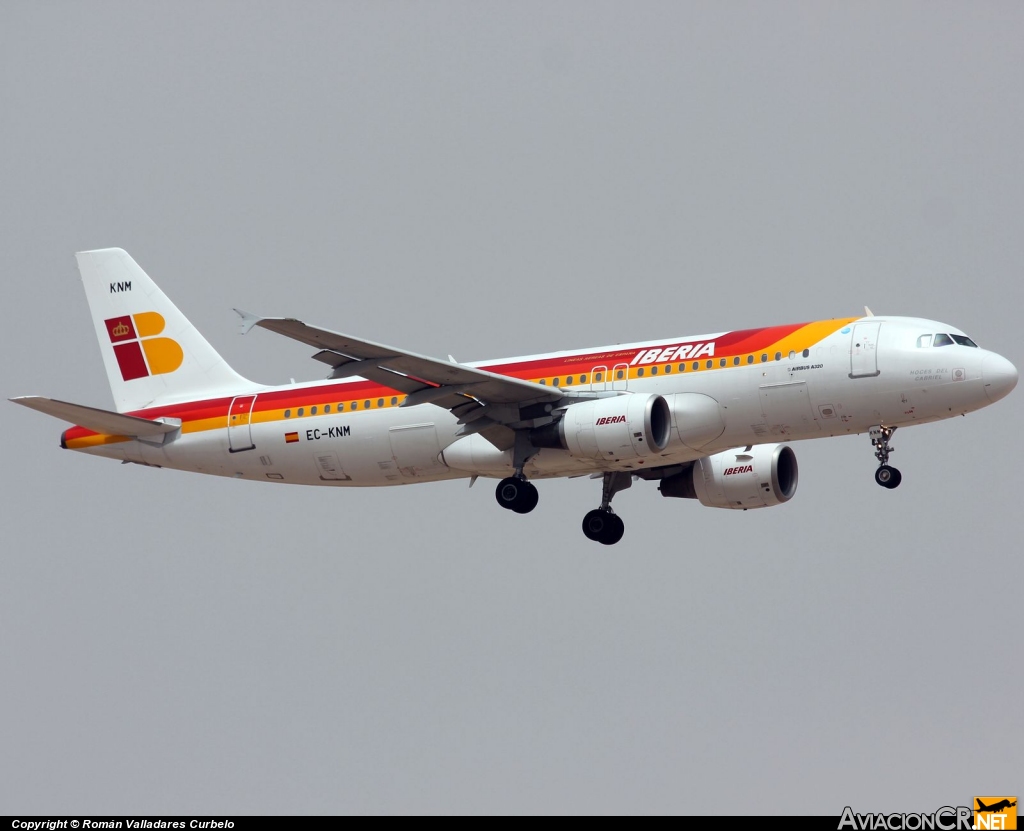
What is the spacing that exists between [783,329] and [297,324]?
12602mm

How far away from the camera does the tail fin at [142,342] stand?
5225 centimetres

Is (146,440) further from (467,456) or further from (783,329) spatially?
(783,329)

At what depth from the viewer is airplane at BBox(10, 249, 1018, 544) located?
1718 inches

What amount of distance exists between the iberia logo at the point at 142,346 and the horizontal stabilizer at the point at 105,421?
2.86 metres

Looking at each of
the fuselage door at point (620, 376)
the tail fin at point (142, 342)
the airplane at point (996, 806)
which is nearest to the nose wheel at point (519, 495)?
the fuselage door at point (620, 376)

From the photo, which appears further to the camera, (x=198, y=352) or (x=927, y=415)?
(x=198, y=352)

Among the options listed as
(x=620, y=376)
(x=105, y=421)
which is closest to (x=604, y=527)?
(x=620, y=376)

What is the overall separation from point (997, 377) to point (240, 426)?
20525 mm

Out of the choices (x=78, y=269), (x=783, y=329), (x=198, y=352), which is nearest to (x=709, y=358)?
(x=783, y=329)

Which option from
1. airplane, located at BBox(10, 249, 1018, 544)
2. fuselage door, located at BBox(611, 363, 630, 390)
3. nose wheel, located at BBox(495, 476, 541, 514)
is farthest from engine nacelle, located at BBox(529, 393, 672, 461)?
nose wheel, located at BBox(495, 476, 541, 514)

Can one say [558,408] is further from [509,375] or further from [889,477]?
[889,477]

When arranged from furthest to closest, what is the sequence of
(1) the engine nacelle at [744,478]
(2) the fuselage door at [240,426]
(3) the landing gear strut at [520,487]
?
(2) the fuselage door at [240,426] < (1) the engine nacelle at [744,478] < (3) the landing gear strut at [520,487]

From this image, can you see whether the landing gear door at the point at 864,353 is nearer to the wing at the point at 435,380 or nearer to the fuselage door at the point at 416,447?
the wing at the point at 435,380

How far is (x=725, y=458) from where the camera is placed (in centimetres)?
4959
